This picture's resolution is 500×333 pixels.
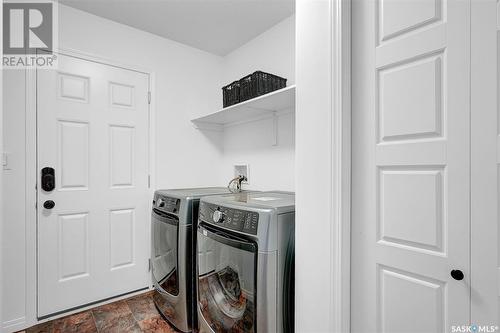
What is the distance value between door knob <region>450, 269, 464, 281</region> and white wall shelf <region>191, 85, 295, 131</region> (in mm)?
1220

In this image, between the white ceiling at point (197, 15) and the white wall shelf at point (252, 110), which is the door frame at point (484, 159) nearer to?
the white wall shelf at point (252, 110)

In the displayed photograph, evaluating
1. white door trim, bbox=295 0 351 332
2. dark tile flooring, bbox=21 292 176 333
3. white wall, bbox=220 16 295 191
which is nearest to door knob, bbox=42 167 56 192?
dark tile flooring, bbox=21 292 176 333

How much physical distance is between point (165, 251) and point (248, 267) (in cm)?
94

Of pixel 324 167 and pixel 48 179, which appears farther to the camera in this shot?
pixel 48 179

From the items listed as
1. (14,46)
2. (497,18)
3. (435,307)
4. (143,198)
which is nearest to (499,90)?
(497,18)

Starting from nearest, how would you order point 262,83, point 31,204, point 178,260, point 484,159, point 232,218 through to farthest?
point 484,159 < point 232,218 < point 178,260 < point 31,204 < point 262,83

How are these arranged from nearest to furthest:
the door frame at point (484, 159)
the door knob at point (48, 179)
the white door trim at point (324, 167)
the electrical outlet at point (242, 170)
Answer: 1. the door frame at point (484, 159)
2. the white door trim at point (324, 167)
3. the door knob at point (48, 179)
4. the electrical outlet at point (242, 170)

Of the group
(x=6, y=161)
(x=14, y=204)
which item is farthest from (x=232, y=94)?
(x=14, y=204)

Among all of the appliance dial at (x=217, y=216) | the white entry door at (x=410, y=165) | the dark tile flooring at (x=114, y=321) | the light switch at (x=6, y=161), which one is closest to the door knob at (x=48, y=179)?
the light switch at (x=6, y=161)

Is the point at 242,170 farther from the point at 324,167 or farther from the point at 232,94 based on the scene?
the point at 324,167

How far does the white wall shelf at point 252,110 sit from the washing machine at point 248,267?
2.71 feet

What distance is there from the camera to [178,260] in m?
1.78

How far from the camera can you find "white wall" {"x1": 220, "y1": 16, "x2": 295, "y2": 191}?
2.19 metres

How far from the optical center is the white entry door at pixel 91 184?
1995mm
